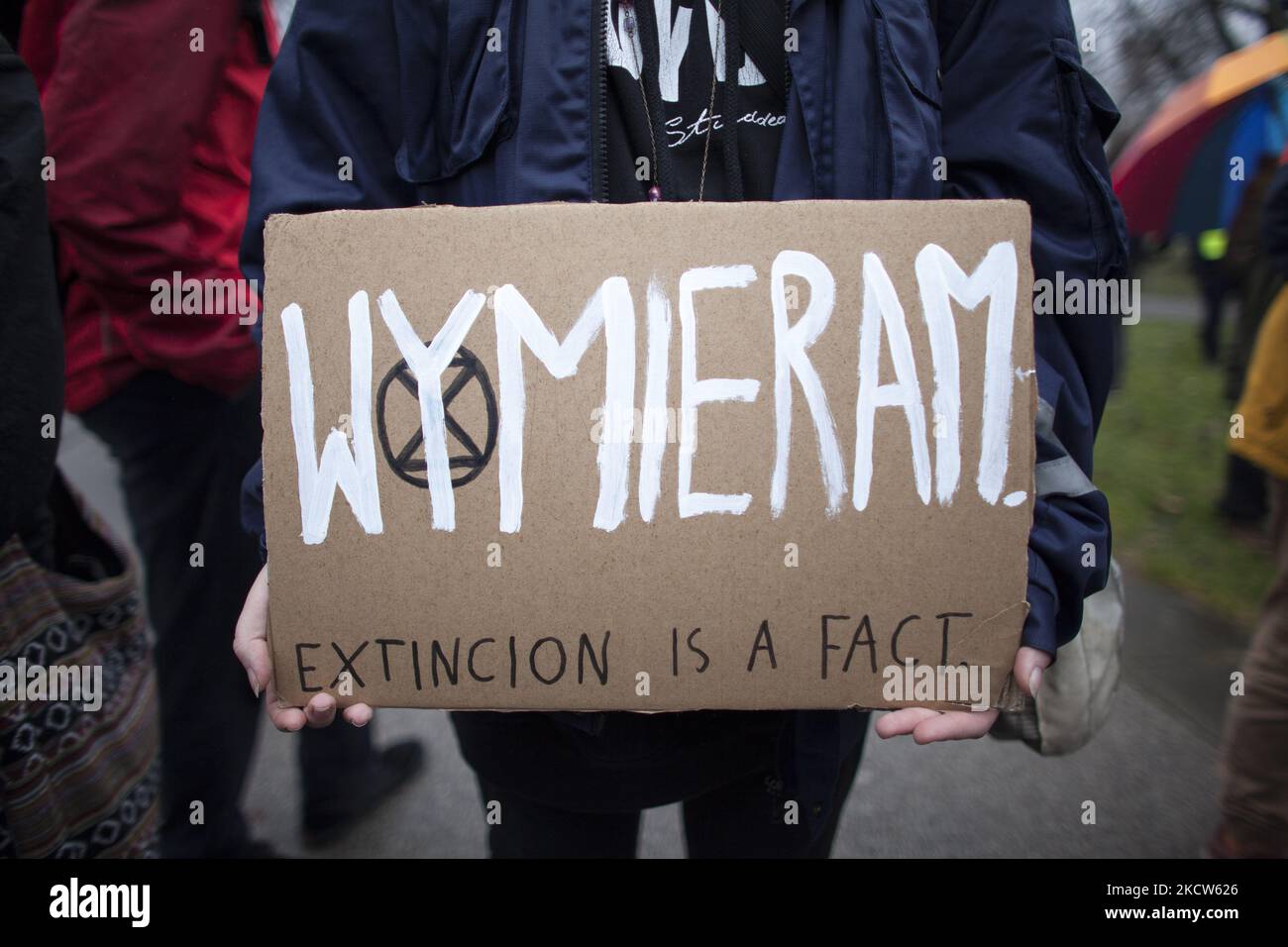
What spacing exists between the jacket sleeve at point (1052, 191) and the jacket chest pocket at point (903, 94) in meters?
0.08

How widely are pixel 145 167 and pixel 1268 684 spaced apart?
2.56m

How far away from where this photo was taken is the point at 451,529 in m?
0.98

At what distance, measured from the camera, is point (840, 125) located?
1.03m

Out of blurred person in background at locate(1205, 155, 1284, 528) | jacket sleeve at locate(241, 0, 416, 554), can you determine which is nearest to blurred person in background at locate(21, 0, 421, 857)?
jacket sleeve at locate(241, 0, 416, 554)

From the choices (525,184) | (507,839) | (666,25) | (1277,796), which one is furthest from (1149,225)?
(507,839)

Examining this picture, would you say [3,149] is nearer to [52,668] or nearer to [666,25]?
[52,668]

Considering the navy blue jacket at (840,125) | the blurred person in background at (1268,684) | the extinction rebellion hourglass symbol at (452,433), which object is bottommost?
the blurred person in background at (1268,684)

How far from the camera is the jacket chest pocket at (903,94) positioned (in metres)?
1.01

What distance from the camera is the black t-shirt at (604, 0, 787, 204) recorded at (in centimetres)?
107

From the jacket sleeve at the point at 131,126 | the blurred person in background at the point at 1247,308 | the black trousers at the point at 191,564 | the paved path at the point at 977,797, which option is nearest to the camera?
the jacket sleeve at the point at 131,126

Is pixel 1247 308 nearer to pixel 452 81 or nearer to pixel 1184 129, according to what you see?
pixel 1184 129

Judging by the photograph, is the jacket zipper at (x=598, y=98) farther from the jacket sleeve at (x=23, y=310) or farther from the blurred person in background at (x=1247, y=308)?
the blurred person in background at (x=1247, y=308)

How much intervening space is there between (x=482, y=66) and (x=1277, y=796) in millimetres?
2165

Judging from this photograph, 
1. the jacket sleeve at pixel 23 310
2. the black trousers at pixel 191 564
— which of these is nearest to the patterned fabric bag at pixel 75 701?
the jacket sleeve at pixel 23 310
